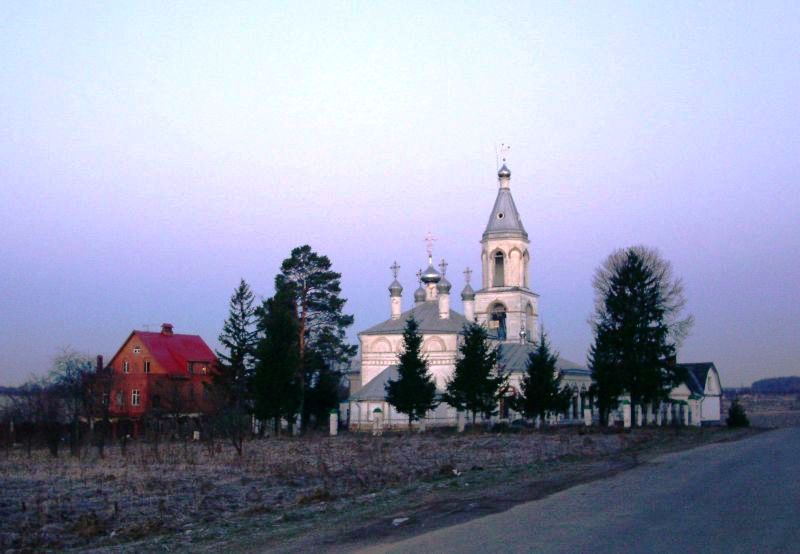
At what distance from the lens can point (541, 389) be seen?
4684 cm

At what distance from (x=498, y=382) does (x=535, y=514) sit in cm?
3386

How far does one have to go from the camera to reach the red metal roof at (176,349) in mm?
62125

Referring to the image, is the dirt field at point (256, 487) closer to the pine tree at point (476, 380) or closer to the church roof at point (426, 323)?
the pine tree at point (476, 380)

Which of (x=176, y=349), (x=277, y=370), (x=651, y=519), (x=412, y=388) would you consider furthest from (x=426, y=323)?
(x=651, y=519)

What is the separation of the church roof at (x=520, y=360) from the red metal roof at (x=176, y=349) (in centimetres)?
1909

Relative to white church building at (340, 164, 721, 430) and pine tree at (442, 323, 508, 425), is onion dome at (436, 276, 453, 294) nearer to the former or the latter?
white church building at (340, 164, 721, 430)

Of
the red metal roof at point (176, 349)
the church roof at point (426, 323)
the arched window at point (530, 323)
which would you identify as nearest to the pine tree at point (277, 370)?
the church roof at point (426, 323)

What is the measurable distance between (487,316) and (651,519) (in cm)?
5090

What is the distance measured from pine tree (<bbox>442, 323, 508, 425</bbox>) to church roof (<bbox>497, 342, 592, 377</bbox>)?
9.76 m

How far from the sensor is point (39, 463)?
95.5 ft

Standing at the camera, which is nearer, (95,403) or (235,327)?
(95,403)

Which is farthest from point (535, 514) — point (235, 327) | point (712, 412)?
point (712, 412)

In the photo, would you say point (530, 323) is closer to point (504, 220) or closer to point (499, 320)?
point (499, 320)

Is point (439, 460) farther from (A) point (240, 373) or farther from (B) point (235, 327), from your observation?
(B) point (235, 327)
